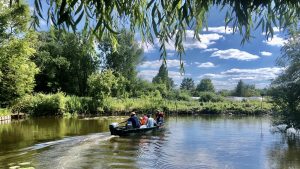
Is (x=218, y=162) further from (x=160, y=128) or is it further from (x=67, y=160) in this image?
(x=160, y=128)

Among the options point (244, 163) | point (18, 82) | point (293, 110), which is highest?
point (18, 82)

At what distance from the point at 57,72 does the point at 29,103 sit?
1754 cm

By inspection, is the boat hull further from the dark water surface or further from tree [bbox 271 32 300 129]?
tree [bbox 271 32 300 129]

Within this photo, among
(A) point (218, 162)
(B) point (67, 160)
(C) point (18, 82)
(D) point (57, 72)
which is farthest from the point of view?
(D) point (57, 72)

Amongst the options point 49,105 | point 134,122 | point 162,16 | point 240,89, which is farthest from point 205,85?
point 162,16

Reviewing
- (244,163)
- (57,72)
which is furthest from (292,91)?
(57,72)

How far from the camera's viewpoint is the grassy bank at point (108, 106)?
41500 millimetres

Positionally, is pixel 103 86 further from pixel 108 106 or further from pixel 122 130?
pixel 122 130

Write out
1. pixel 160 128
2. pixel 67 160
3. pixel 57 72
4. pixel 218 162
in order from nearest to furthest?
pixel 67 160, pixel 218 162, pixel 160 128, pixel 57 72

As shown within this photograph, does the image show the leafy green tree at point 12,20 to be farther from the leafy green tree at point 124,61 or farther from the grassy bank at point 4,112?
the leafy green tree at point 124,61

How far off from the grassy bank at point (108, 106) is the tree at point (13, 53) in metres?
1.74

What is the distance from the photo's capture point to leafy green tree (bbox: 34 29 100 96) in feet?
183

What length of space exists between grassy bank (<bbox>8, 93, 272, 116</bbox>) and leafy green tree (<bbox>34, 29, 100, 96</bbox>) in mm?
7550

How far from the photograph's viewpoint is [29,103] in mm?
40812
